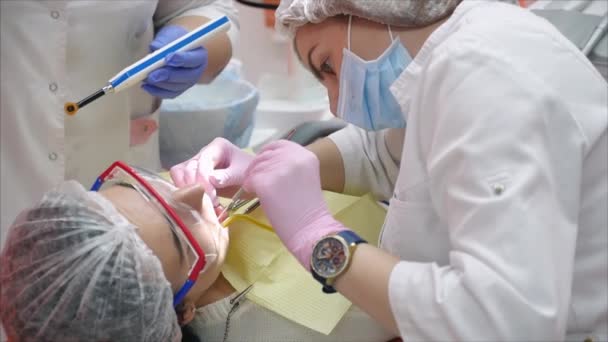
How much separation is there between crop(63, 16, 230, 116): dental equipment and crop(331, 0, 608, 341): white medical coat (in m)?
0.71

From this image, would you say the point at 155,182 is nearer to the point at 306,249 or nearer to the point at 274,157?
the point at 274,157

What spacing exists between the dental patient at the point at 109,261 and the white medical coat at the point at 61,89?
47cm

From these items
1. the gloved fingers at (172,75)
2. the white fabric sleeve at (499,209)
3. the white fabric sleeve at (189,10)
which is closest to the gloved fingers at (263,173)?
the white fabric sleeve at (499,209)

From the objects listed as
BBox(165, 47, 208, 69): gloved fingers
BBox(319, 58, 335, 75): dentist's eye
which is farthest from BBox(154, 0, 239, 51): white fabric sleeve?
BBox(319, 58, 335, 75): dentist's eye

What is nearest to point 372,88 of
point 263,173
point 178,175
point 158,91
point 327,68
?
point 327,68

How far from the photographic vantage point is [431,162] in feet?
3.16

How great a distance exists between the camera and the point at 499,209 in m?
0.85

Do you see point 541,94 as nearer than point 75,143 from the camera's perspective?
Yes

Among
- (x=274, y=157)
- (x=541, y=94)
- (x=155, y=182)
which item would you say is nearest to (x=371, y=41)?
(x=274, y=157)

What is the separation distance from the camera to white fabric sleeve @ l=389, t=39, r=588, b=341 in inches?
33.2

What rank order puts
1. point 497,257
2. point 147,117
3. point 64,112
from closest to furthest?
point 497,257, point 64,112, point 147,117

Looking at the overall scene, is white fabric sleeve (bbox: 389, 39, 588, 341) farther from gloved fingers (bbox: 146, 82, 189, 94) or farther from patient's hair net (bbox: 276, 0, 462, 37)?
gloved fingers (bbox: 146, 82, 189, 94)

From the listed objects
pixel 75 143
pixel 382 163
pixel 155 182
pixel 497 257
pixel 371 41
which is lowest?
pixel 382 163

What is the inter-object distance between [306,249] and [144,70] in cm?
69
